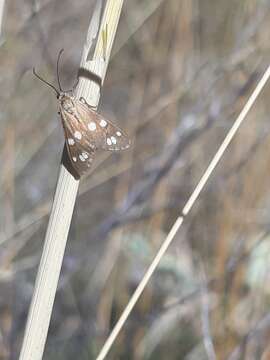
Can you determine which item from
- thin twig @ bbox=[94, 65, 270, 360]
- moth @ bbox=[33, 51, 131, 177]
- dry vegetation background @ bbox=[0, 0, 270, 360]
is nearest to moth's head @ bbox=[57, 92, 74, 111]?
moth @ bbox=[33, 51, 131, 177]

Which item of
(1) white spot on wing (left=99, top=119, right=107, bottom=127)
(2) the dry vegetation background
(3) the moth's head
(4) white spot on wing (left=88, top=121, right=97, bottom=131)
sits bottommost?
(1) white spot on wing (left=99, top=119, right=107, bottom=127)

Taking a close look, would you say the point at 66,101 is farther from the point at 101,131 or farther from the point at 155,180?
the point at 155,180

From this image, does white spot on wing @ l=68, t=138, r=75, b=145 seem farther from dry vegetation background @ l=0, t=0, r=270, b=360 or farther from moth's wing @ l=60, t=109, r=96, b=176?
dry vegetation background @ l=0, t=0, r=270, b=360

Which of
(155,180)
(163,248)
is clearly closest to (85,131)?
(163,248)

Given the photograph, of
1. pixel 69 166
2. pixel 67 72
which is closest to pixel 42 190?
pixel 67 72

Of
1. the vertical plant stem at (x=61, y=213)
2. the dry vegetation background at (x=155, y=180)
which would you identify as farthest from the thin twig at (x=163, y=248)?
the dry vegetation background at (x=155, y=180)

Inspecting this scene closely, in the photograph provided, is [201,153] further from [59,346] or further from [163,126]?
[59,346]

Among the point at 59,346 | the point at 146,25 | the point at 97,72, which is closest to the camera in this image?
the point at 97,72
